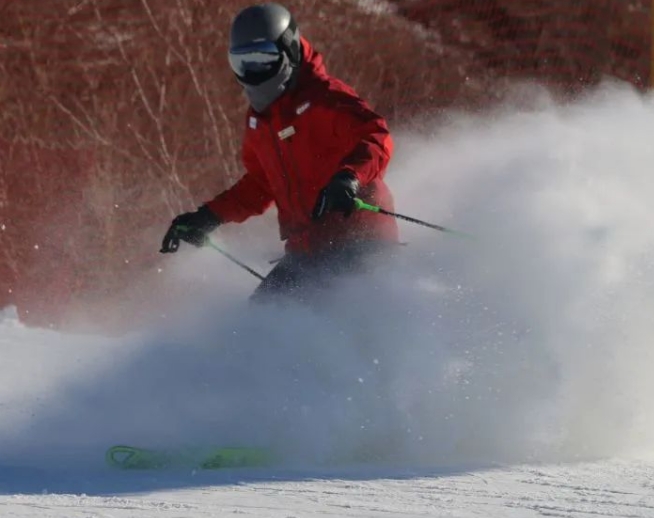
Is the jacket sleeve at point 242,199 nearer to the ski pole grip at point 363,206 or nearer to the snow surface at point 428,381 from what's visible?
the snow surface at point 428,381

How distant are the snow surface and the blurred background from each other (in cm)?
296

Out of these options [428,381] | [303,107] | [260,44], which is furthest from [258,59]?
[428,381]

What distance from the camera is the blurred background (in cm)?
853

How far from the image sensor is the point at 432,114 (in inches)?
353

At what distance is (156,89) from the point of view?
8.70m

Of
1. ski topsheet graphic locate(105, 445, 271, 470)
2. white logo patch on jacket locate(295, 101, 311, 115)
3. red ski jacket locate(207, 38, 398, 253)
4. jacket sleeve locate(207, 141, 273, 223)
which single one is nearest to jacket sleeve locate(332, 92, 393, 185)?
red ski jacket locate(207, 38, 398, 253)

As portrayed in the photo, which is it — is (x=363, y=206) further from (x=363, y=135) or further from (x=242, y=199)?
(x=242, y=199)

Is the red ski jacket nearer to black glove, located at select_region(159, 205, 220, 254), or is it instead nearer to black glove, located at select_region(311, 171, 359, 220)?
black glove, located at select_region(311, 171, 359, 220)

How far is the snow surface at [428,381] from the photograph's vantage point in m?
4.45

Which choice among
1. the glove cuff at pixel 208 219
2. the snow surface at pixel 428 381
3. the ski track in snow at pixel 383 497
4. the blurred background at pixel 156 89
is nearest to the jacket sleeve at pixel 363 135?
the snow surface at pixel 428 381

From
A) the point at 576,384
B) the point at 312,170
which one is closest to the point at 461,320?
the point at 576,384

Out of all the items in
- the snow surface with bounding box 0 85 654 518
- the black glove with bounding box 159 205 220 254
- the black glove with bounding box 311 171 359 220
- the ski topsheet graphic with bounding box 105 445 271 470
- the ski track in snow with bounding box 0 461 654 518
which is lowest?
the ski track in snow with bounding box 0 461 654 518

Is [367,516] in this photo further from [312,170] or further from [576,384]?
[312,170]

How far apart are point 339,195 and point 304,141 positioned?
1.87ft
